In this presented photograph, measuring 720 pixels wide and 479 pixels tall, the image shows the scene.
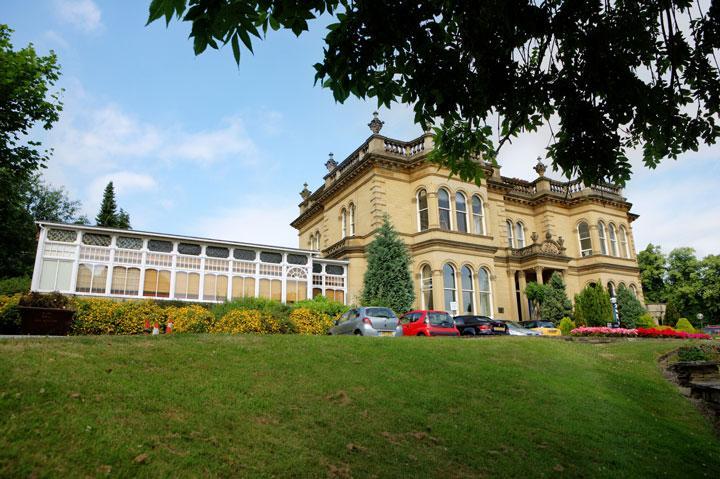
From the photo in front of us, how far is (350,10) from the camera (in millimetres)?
4590

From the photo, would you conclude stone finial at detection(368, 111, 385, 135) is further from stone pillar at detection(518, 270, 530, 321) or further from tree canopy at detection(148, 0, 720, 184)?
tree canopy at detection(148, 0, 720, 184)

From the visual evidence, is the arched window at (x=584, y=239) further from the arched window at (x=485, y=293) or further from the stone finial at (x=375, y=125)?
the stone finial at (x=375, y=125)

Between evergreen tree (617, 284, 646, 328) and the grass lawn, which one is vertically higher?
evergreen tree (617, 284, 646, 328)

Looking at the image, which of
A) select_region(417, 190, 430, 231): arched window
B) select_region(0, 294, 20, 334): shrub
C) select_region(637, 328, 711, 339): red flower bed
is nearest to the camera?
select_region(0, 294, 20, 334): shrub

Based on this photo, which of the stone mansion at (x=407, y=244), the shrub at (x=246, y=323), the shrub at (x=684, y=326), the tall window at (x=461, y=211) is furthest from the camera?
the tall window at (x=461, y=211)

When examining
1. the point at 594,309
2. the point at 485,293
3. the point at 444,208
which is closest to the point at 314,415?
the point at 444,208

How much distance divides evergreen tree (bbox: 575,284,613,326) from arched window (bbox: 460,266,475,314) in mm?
6618

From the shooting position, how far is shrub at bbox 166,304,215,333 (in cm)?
1642

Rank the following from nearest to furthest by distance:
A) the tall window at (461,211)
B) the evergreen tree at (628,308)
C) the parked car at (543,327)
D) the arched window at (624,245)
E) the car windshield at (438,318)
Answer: the car windshield at (438,318), the parked car at (543,327), the tall window at (461,211), the evergreen tree at (628,308), the arched window at (624,245)

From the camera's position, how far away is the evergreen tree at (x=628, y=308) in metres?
33.3

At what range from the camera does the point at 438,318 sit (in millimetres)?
20328

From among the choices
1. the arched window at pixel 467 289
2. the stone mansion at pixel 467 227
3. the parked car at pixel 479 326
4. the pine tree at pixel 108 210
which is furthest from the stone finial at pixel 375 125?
the pine tree at pixel 108 210

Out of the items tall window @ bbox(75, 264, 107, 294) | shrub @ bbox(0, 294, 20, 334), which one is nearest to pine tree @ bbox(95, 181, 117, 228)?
tall window @ bbox(75, 264, 107, 294)

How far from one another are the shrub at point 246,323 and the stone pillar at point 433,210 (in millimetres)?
14503
